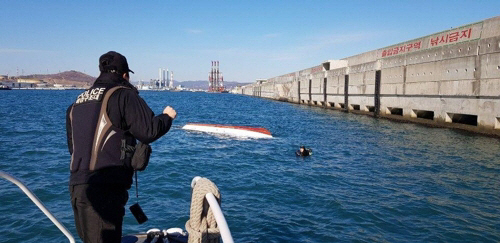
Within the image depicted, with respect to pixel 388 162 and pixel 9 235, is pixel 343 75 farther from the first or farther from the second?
pixel 9 235

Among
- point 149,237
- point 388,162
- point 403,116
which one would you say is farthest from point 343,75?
point 149,237

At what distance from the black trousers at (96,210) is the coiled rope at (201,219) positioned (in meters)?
0.80

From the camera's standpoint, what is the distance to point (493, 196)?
1152 cm

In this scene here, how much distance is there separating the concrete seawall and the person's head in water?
81.6 feet

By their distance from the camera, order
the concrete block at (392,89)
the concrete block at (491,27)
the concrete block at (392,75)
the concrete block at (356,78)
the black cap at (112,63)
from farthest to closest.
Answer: the concrete block at (356,78), the concrete block at (392,75), the concrete block at (392,89), the concrete block at (491,27), the black cap at (112,63)

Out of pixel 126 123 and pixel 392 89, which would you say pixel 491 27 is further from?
pixel 126 123

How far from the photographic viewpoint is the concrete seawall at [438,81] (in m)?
23.2

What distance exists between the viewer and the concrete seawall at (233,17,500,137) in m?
23.2

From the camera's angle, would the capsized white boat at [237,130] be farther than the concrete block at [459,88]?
Yes

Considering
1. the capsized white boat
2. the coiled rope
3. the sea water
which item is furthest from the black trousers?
the capsized white boat

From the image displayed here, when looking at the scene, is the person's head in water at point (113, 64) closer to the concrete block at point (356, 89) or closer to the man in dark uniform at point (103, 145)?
the man in dark uniform at point (103, 145)

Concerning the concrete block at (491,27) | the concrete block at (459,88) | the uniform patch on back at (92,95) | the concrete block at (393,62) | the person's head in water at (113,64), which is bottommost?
the uniform patch on back at (92,95)

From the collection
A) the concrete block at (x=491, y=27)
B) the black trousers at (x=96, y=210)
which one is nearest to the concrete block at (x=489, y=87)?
the concrete block at (x=491, y=27)

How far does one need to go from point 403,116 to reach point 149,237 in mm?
34497
